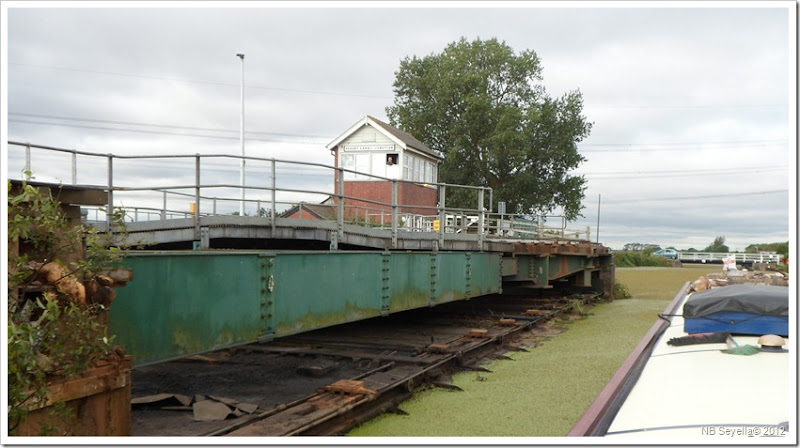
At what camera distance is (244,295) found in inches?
327

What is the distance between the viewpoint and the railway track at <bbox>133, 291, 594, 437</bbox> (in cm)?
792

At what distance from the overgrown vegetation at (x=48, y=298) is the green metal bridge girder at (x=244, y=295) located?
116cm

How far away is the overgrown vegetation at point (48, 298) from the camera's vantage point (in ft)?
14.9

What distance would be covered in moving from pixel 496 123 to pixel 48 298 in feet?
152

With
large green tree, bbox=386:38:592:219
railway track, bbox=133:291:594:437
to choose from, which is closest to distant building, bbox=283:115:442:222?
large green tree, bbox=386:38:592:219

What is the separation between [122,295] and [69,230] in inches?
53.3

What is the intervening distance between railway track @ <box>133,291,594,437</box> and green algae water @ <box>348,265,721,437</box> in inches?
12.1

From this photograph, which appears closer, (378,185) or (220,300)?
(220,300)

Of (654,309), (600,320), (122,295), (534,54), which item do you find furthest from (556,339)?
(534,54)

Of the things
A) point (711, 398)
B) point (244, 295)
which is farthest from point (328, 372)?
point (711, 398)

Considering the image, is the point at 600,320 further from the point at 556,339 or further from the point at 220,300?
the point at 220,300

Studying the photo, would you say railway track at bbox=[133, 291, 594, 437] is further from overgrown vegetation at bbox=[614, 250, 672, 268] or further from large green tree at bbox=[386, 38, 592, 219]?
overgrown vegetation at bbox=[614, 250, 672, 268]

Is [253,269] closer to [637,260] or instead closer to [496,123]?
[496,123]

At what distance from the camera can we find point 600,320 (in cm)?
1953
